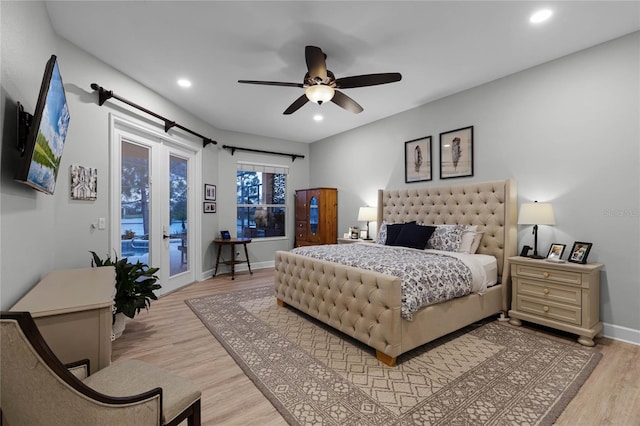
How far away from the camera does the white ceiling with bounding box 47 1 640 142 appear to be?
2379 millimetres

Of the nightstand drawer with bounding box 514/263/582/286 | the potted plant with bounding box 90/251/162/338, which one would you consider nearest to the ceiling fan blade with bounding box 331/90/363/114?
the nightstand drawer with bounding box 514/263/582/286

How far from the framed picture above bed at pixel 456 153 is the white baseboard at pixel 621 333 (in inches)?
85.3

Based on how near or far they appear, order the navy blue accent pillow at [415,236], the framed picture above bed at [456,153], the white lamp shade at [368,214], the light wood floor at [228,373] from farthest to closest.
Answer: the white lamp shade at [368,214], the framed picture above bed at [456,153], the navy blue accent pillow at [415,236], the light wood floor at [228,373]

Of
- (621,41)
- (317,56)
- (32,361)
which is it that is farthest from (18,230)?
(621,41)

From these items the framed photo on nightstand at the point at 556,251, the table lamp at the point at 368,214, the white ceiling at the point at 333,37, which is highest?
the white ceiling at the point at 333,37

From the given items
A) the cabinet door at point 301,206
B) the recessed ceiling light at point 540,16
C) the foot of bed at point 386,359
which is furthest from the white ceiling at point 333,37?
the foot of bed at point 386,359

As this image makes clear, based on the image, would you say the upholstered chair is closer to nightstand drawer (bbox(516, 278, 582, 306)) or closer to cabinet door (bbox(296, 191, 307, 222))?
nightstand drawer (bbox(516, 278, 582, 306))

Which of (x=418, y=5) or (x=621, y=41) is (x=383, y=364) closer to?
(x=418, y=5)

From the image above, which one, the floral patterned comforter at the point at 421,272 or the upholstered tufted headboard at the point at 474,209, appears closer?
the floral patterned comforter at the point at 421,272

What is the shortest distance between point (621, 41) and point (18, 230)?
5.17 m

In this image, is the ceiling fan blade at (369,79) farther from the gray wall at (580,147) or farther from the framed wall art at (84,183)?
the framed wall art at (84,183)

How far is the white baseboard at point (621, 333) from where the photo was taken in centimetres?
270

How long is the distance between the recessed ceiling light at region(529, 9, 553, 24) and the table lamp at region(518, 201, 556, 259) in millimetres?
1730

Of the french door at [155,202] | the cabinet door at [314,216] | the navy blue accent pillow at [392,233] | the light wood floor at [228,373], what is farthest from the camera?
the cabinet door at [314,216]
